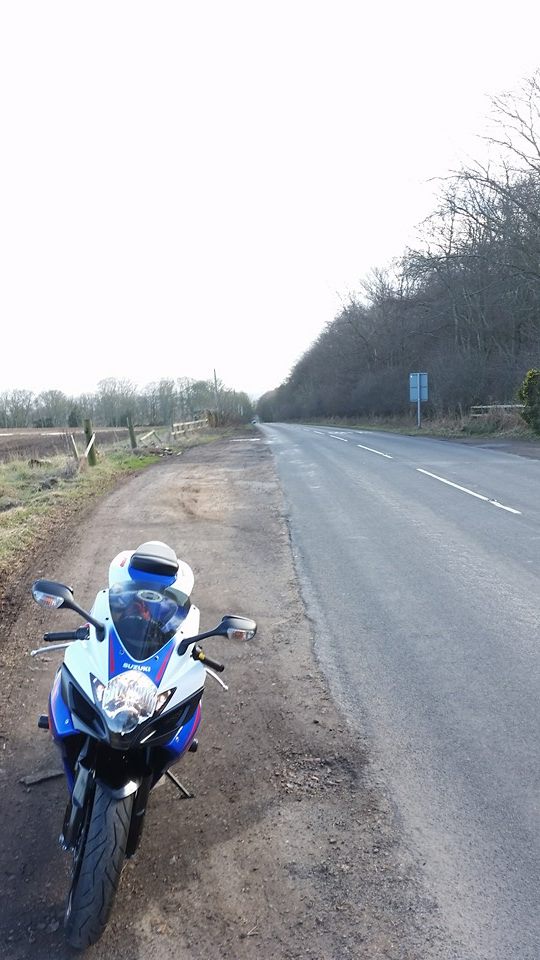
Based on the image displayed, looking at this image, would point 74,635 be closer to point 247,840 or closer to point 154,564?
point 154,564

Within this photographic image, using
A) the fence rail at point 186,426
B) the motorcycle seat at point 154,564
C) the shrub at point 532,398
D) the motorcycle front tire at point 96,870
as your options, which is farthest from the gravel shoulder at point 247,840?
the fence rail at point 186,426

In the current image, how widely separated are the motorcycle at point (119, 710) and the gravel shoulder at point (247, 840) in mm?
228

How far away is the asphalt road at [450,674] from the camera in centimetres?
313

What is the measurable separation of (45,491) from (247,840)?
1359 cm

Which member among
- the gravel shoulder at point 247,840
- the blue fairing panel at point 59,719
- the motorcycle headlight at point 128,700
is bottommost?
the gravel shoulder at point 247,840

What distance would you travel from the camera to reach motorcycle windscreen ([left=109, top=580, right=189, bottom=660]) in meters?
3.28

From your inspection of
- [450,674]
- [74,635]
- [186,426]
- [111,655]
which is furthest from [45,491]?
[186,426]

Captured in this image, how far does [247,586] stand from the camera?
7770 millimetres

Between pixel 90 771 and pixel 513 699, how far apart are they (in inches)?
118

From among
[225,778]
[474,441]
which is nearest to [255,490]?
[225,778]

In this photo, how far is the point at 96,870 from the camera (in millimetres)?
2770

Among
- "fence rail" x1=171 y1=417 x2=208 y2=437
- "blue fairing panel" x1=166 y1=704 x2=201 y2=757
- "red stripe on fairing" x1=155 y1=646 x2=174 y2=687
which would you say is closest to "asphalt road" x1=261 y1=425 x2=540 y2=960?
"blue fairing panel" x1=166 y1=704 x2=201 y2=757

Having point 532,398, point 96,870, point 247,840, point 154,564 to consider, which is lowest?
point 247,840

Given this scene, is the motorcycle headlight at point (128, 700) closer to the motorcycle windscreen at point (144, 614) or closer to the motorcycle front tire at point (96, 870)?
the motorcycle windscreen at point (144, 614)
